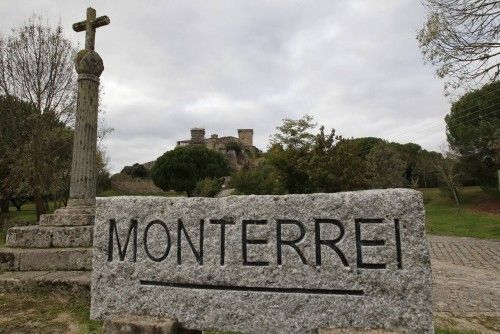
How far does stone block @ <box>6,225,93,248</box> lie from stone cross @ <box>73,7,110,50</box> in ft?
11.2

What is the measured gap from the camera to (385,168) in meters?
28.5

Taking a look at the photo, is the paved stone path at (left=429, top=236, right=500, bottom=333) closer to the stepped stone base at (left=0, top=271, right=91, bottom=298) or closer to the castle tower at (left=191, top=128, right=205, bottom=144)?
the stepped stone base at (left=0, top=271, right=91, bottom=298)

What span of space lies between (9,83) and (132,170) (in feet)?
146

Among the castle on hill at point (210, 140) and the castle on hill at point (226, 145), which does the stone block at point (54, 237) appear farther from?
the castle on hill at point (210, 140)

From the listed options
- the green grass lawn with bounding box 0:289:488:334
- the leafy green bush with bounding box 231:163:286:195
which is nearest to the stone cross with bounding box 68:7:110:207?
the green grass lawn with bounding box 0:289:488:334

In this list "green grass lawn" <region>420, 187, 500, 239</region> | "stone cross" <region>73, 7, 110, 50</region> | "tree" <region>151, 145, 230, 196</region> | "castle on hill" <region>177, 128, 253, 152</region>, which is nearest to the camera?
"stone cross" <region>73, 7, 110, 50</region>

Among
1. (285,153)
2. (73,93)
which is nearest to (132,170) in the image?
(285,153)

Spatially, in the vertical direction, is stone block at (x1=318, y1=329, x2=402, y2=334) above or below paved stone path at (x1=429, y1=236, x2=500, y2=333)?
above

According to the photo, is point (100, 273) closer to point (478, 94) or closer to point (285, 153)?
point (285, 153)

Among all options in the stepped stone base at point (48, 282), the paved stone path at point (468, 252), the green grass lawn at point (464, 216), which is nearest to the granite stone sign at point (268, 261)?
the stepped stone base at point (48, 282)

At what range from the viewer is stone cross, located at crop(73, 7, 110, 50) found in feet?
22.5

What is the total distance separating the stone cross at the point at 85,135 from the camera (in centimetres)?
621

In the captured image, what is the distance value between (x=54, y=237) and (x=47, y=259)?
0.42 m

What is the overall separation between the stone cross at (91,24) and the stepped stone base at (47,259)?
378 centimetres
